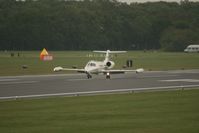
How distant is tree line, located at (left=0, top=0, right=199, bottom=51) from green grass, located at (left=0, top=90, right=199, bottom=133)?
100.0 meters

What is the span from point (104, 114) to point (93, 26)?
411ft

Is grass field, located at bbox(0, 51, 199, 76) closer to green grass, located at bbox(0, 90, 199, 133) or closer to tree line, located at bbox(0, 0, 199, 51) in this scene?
green grass, located at bbox(0, 90, 199, 133)

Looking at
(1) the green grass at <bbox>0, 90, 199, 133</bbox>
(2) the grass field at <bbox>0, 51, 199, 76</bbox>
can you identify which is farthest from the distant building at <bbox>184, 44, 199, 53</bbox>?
(1) the green grass at <bbox>0, 90, 199, 133</bbox>

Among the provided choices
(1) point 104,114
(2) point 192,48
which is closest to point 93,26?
(2) point 192,48

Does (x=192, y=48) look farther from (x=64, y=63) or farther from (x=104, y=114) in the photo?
(x=104, y=114)

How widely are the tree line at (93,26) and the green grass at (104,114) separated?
99985 millimetres

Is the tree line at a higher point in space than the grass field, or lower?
higher

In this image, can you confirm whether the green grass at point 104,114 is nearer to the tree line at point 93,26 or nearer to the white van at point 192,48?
the tree line at point 93,26

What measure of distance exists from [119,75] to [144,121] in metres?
33.6

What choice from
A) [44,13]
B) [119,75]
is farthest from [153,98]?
[44,13]

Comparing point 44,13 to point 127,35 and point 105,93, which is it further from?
point 105,93

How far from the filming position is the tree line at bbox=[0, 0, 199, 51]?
5241 inches

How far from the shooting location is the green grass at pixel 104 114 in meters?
21.9

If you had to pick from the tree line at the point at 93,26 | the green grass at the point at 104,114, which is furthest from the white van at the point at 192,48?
the green grass at the point at 104,114
